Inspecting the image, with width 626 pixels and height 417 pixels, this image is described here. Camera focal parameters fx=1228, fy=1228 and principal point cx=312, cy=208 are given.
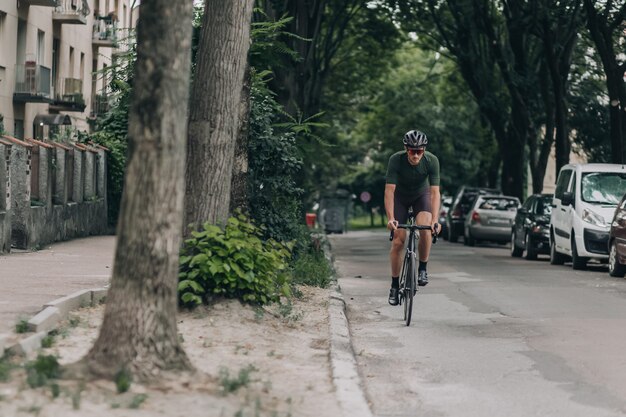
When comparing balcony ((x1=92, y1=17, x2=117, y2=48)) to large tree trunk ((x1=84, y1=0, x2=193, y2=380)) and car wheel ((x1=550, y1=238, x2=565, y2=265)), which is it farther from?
large tree trunk ((x1=84, y1=0, x2=193, y2=380))

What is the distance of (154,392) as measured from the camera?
6875 millimetres

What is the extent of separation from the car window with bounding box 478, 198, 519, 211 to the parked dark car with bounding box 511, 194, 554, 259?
7.47 m

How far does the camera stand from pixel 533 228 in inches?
1035

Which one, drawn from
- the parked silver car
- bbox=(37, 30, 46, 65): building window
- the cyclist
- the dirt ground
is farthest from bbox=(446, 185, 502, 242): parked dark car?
the dirt ground

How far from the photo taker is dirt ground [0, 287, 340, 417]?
6.48 meters

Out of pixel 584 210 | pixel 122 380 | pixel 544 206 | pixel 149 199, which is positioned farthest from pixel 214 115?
pixel 544 206

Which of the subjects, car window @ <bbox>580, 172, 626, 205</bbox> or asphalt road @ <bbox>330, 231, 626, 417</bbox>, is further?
car window @ <bbox>580, 172, 626, 205</bbox>

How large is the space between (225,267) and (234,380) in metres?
3.55

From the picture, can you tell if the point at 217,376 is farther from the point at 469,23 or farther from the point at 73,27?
the point at 73,27

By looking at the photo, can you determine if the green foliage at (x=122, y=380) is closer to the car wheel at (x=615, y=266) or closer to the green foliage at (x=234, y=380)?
the green foliage at (x=234, y=380)

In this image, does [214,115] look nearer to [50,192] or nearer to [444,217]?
[50,192]

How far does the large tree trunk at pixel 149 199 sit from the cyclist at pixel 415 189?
4701 millimetres

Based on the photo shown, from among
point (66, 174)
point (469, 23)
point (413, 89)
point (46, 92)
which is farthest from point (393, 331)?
point (413, 89)

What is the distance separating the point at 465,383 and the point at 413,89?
177ft
